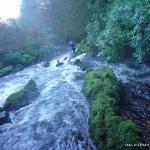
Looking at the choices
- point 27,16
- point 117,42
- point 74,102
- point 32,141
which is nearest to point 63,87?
point 74,102

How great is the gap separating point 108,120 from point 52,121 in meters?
3.21

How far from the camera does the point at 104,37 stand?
64.5 ft

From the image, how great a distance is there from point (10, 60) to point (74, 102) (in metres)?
15.6

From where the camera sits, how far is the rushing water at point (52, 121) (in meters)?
9.89

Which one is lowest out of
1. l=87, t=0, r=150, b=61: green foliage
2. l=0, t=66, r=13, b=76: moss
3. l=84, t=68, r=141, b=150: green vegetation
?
l=84, t=68, r=141, b=150: green vegetation

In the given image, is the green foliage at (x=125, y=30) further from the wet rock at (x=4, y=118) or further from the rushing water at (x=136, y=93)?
the wet rock at (x=4, y=118)

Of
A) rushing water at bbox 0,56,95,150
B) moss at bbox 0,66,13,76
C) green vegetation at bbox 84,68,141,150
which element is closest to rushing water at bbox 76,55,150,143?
green vegetation at bbox 84,68,141,150

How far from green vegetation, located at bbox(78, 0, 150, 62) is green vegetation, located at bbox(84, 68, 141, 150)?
8.61 ft

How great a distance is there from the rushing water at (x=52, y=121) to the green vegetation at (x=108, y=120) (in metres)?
0.48

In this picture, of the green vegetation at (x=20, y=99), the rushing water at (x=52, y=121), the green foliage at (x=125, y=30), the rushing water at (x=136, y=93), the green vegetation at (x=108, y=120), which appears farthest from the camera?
the green vegetation at (x=20, y=99)

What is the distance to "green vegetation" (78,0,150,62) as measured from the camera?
13.8m

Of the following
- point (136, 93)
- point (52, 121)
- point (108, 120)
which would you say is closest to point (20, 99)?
point (52, 121)

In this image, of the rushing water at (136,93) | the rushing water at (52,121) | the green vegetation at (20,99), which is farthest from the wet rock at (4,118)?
the rushing water at (136,93)

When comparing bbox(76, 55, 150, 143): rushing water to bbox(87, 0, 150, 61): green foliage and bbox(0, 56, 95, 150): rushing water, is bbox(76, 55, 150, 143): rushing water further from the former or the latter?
bbox(0, 56, 95, 150): rushing water
